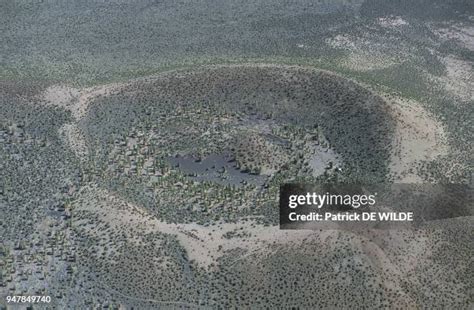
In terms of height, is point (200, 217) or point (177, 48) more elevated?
point (177, 48)

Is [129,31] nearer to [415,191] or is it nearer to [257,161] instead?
[257,161]

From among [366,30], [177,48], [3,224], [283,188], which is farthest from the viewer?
[366,30]

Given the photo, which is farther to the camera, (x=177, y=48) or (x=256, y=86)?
(x=177, y=48)

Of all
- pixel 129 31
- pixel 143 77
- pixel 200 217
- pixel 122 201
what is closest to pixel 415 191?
pixel 200 217

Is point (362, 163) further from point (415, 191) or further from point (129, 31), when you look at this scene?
point (129, 31)

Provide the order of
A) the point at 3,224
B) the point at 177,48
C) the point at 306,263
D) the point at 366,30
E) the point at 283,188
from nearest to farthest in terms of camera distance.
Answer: the point at 306,263, the point at 3,224, the point at 283,188, the point at 177,48, the point at 366,30
